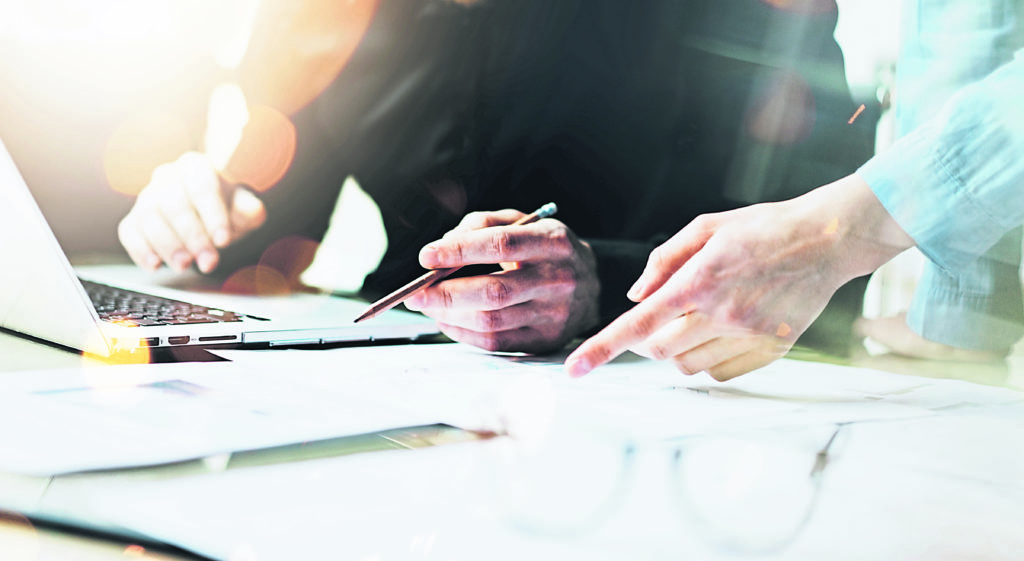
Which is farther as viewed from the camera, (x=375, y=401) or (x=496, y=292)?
(x=496, y=292)

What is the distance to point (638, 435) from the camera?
255 mm

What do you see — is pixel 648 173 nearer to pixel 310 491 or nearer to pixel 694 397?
pixel 694 397

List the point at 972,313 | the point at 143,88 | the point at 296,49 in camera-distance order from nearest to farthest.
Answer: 1. the point at 972,313
2. the point at 296,49
3. the point at 143,88

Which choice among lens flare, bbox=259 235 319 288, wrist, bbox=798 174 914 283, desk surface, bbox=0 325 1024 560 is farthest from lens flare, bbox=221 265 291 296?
wrist, bbox=798 174 914 283

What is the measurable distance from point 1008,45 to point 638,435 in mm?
419

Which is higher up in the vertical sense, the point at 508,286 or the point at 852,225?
the point at 852,225

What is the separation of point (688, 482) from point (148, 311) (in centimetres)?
41

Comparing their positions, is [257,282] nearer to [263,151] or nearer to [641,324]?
[263,151]

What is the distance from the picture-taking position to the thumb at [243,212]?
2.68 ft

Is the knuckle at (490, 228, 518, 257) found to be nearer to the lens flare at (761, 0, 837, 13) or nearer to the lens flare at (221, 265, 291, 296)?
the lens flare at (221, 265, 291, 296)

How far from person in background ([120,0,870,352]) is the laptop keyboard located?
15cm

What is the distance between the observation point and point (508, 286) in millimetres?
480

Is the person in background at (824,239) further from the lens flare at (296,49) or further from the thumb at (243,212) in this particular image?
the lens flare at (296,49)

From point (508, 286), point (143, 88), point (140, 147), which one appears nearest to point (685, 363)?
point (508, 286)
